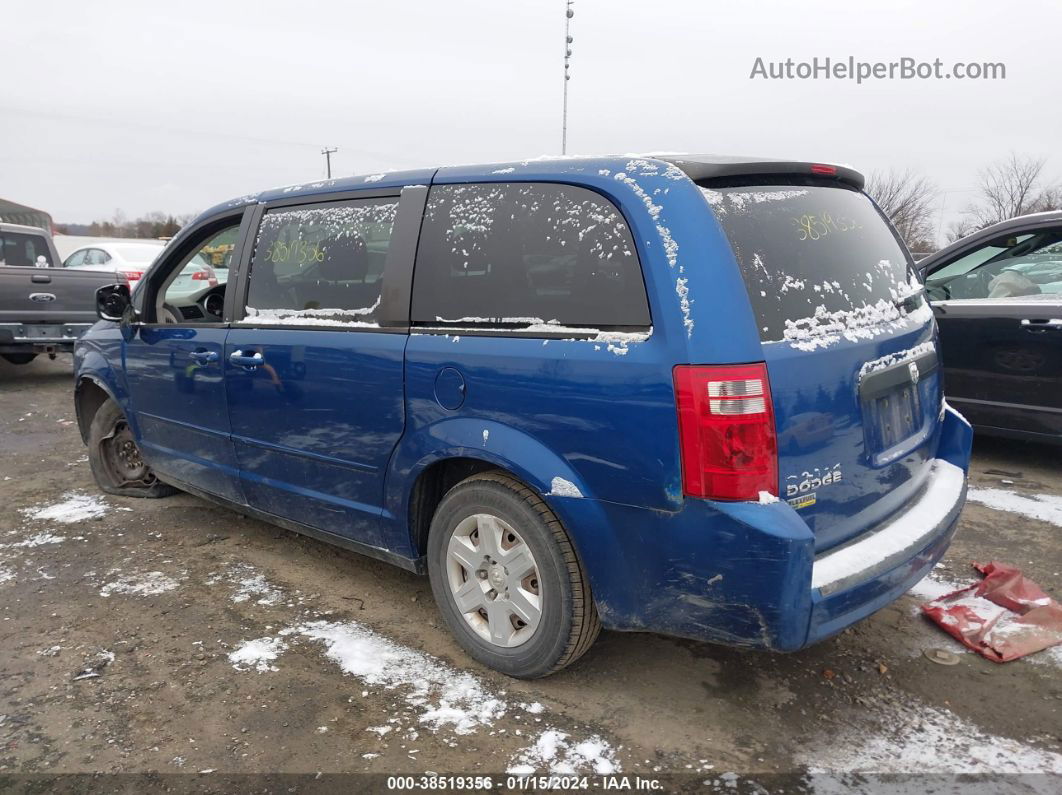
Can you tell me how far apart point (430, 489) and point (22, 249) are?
8.91 meters

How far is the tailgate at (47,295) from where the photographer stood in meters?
8.28

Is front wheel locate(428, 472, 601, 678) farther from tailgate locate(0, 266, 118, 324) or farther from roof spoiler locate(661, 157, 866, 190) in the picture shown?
tailgate locate(0, 266, 118, 324)

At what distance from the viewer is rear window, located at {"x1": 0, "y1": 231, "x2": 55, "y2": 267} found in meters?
9.41

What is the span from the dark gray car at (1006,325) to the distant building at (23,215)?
36.9m

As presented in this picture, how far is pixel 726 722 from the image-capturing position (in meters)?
2.67

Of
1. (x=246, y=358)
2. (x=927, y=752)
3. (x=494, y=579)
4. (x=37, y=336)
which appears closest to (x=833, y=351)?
(x=927, y=752)

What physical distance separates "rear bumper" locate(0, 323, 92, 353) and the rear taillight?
7.78m

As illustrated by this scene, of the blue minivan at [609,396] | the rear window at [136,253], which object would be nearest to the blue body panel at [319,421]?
the blue minivan at [609,396]

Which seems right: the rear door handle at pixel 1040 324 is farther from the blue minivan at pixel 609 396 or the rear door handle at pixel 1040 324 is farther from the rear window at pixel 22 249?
the rear window at pixel 22 249

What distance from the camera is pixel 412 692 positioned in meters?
2.85

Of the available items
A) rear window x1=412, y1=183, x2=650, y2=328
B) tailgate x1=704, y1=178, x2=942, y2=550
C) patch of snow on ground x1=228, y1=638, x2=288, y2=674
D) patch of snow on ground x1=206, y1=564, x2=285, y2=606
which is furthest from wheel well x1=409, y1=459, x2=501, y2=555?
tailgate x1=704, y1=178, x2=942, y2=550

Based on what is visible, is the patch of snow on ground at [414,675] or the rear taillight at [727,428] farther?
the patch of snow on ground at [414,675]

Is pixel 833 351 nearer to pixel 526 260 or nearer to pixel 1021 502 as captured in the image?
pixel 526 260

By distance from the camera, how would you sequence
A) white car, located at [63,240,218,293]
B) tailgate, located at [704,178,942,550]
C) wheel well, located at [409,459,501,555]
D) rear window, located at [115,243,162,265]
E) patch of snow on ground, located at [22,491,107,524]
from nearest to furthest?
tailgate, located at [704,178,942,550], wheel well, located at [409,459,501,555], patch of snow on ground, located at [22,491,107,524], white car, located at [63,240,218,293], rear window, located at [115,243,162,265]
